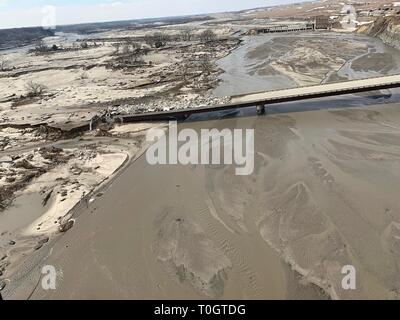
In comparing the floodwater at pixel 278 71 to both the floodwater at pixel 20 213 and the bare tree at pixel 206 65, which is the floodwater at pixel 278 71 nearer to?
the bare tree at pixel 206 65

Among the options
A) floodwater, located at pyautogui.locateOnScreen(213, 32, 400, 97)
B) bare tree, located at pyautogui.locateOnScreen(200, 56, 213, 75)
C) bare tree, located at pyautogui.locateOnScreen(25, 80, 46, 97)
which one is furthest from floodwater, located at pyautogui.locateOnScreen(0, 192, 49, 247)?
bare tree, located at pyautogui.locateOnScreen(200, 56, 213, 75)

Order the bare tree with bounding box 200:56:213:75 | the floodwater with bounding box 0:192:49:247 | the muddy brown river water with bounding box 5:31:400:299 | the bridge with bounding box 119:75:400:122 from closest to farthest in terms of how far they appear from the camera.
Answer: the muddy brown river water with bounding box 5:31:400:299 < the floodwater with bounding box 0:192:49:247 < the bridge with bounding box 119:75:400:122 < the bare tree with bounding box 200:56:213:75

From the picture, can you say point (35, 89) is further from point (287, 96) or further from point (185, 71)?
point (287, 96)

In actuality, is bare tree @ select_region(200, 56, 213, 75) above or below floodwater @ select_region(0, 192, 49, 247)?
above

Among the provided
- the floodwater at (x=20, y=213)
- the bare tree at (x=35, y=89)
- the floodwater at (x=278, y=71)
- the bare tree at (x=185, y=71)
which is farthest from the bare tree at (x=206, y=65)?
the floodwater at (x=20, y=213)

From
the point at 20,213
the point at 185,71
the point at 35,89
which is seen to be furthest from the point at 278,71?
the point at 20,213

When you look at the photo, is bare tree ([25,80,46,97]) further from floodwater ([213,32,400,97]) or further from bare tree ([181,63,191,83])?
floodwater ([213,32,400,97])

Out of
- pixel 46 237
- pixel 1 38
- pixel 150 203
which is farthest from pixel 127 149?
pixel 1 38
